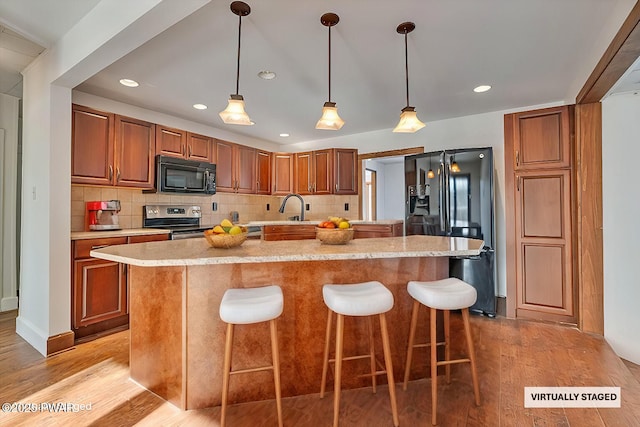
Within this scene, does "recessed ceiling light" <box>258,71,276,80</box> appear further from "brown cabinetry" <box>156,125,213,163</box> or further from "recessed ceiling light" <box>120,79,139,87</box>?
"brown cabinetry" <box>156,125,213,163</box>

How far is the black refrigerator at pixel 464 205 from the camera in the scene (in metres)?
3.19

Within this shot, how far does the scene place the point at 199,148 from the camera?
3.94 metres

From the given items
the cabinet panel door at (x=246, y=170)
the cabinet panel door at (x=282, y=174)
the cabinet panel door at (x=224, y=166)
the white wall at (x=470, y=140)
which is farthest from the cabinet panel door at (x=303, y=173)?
the cabinet panel door at (x=224, y=166)

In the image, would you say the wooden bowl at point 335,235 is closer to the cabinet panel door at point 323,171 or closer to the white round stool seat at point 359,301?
the white round stool seat at point 359,301

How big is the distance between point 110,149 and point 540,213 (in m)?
4.41

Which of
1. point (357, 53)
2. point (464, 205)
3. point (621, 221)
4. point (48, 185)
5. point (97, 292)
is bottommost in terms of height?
point (97, 292)

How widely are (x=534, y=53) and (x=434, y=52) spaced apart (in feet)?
2.63

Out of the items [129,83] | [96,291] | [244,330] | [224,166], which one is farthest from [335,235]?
[224,166]

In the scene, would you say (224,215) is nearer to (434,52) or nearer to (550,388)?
(434,52)

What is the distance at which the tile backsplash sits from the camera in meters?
3.11

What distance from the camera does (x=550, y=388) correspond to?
188 centimetres

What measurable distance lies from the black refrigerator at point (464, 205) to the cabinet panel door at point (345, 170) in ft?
4.05

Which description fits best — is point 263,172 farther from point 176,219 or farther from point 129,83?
point 129,83

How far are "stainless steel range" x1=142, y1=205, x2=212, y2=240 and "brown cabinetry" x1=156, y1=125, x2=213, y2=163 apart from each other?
2.23 ft
